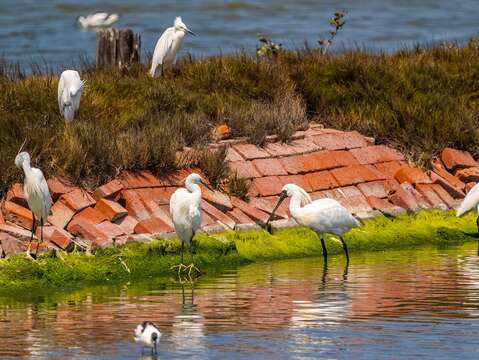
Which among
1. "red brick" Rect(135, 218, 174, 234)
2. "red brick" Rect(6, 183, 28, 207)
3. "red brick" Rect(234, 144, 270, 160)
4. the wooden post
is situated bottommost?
"red brick" Rect(135, 218, 174, 234)

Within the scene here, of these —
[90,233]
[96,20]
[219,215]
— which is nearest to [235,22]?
[96,20]

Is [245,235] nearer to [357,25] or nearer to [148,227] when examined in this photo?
[148,227]

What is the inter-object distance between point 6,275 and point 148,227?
2.28 meters

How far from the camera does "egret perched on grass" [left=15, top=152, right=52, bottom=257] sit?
51.5 feet

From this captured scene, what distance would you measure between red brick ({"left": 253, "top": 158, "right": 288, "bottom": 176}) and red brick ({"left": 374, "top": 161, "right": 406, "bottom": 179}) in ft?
5.28

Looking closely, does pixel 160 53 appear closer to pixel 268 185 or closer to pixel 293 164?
pixel 293 164

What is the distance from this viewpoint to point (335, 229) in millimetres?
17391

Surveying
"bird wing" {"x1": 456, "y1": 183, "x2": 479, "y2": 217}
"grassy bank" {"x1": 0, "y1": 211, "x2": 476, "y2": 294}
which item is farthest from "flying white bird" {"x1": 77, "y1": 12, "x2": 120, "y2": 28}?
"bird wing" {"x1": 456, "y1": 183, "x2": 479, "y2": 217}

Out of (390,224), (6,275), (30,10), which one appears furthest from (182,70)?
(30,10)

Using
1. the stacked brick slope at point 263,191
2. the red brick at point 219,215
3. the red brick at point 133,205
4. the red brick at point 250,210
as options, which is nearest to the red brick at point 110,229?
the stacked brick slope at point 263,191

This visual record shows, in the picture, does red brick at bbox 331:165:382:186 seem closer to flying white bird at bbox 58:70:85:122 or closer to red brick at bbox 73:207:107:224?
flying white bird at bbox 58:70:85:122

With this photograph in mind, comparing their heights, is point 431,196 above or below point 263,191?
below

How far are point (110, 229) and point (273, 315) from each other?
3507 mm

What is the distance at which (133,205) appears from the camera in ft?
57.2
